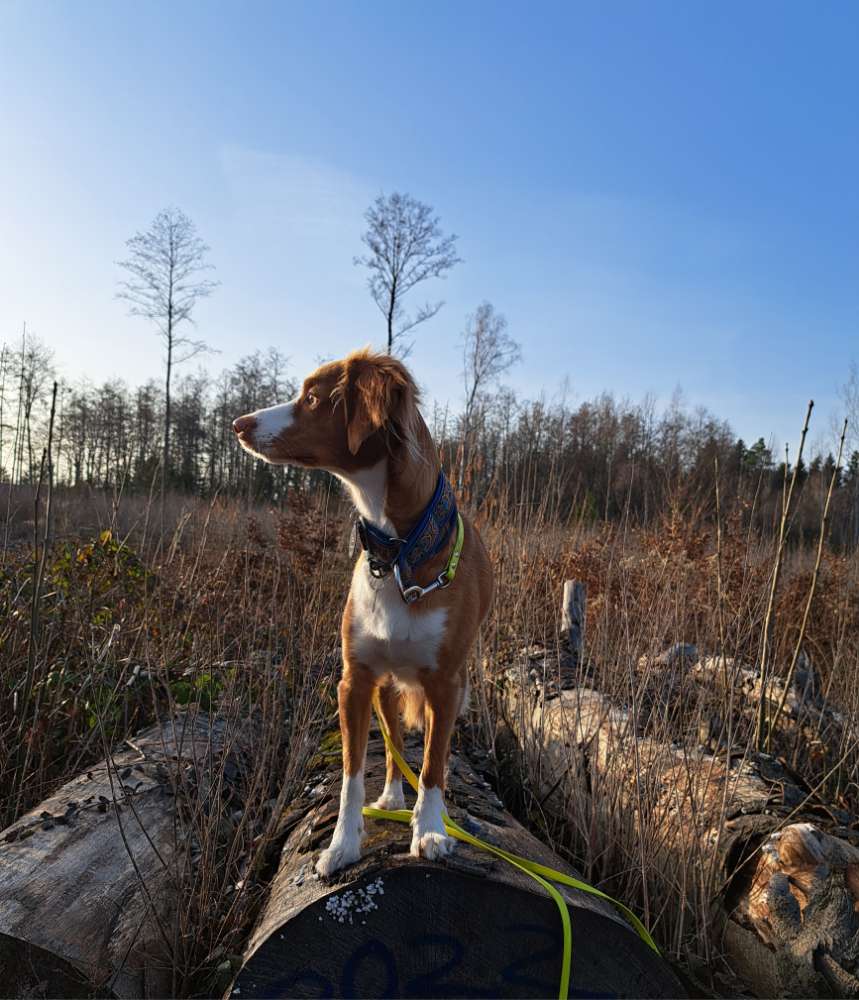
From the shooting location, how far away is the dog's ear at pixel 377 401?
200 cm

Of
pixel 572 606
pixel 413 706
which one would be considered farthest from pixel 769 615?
pixel 413 706

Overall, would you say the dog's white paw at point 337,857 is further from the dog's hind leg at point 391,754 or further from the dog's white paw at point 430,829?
the dog's hind leg at point 391,754

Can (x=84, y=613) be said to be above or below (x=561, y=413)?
below

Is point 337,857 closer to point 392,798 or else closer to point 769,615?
point 392,798

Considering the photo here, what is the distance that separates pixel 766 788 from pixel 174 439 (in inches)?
1408

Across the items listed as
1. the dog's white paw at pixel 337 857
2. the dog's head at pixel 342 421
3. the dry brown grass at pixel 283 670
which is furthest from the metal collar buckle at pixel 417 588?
the dry brown grass at pixel 283 670

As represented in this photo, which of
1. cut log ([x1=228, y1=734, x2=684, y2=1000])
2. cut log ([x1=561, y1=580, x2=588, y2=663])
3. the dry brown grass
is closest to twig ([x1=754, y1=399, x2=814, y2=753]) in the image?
the dry brown grass

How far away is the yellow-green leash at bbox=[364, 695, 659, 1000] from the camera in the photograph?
68.1 inches

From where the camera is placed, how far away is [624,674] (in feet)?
11.5

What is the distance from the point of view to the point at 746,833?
275cm

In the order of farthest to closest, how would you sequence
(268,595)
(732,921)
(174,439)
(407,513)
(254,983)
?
(174,439) < (268,595) < (732,921) < (407,513) < (254,983)

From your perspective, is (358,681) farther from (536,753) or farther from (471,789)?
(536,753)

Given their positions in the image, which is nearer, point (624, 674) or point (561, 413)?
point (624, 674)

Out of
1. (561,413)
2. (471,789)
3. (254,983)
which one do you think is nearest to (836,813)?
(471,789)
